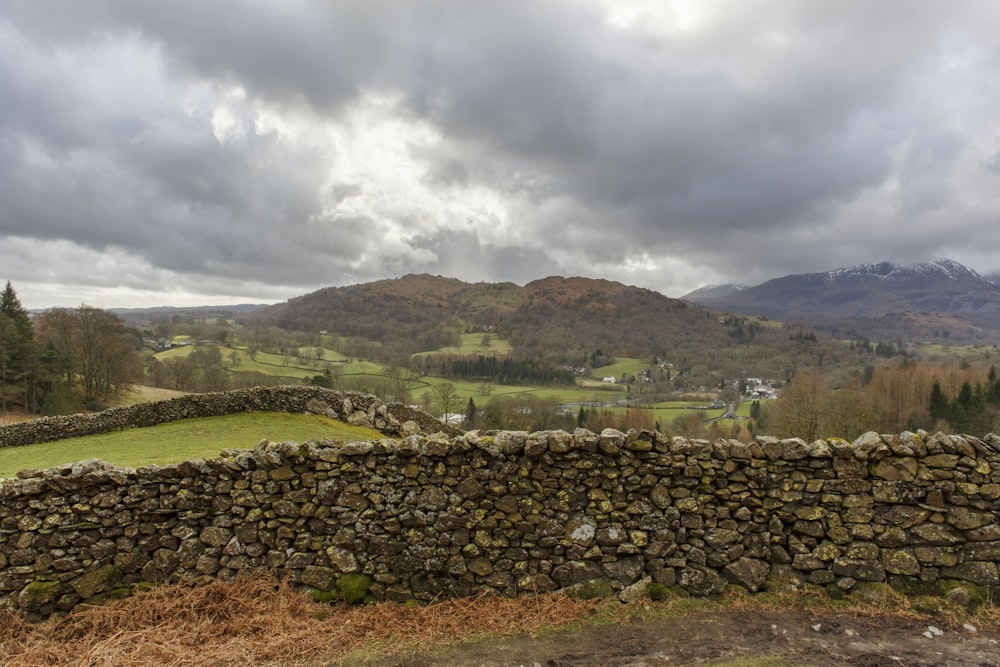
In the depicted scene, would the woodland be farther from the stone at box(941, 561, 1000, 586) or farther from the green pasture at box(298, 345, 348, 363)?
the stone at box(941, 561, 1000, 586)

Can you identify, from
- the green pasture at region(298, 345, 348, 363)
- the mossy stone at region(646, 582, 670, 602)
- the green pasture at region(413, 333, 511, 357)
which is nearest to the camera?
the mossy stone at region(646, 582, 670, 602)

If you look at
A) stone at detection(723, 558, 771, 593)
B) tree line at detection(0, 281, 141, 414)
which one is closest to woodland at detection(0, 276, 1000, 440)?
tree line at detection(0, 281, 141, 414)

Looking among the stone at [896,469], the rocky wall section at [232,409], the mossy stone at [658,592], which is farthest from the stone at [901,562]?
the rocky wall section at [232,409]

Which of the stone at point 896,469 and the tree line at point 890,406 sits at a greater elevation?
the stone at point 896,469

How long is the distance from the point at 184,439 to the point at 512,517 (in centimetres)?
1557

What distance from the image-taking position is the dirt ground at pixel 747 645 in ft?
18.2

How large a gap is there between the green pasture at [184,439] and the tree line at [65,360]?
3440 cm

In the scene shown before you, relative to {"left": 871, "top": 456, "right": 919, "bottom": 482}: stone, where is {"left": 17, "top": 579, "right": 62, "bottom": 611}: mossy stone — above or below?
below

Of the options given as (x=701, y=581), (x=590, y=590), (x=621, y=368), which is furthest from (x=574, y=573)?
(x=621, y=368)

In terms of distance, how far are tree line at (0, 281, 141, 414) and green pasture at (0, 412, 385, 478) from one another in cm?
3440

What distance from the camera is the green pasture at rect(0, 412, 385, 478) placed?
15.6 m

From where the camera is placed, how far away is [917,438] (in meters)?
6.95

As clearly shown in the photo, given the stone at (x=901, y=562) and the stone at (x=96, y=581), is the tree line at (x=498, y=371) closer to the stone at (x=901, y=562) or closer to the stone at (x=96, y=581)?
the stone at (x=96, y=581)

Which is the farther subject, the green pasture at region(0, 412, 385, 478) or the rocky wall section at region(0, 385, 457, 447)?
the rocky wall section at region(0, 385, 457, 447)
